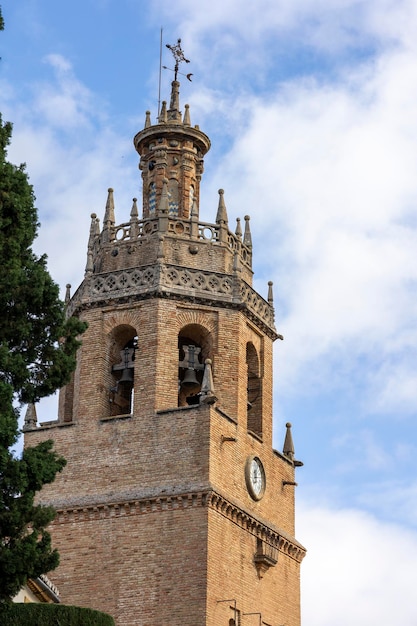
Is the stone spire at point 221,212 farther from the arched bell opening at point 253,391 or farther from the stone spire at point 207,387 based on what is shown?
the stone spire at point 207,387

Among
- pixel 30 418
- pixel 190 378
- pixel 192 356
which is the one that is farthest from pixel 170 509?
pixel 30 418

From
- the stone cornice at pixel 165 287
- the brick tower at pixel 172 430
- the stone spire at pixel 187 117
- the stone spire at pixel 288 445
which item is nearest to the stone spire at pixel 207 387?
the brick tower at pixel 172 430

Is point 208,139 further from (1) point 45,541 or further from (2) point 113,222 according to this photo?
(1) point 45,541

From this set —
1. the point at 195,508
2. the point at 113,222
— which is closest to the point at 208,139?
the point at 113,222

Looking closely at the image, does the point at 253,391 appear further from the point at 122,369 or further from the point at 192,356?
the point at 122,369

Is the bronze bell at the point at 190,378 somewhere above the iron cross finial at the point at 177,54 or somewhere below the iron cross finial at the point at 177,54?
below

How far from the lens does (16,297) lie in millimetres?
27922

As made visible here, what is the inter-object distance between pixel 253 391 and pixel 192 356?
90.2 inches

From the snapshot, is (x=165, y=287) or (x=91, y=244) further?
(x=91, y=244)

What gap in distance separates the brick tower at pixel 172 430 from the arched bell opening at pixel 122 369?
0.15 feet

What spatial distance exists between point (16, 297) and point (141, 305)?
1371 centimetres

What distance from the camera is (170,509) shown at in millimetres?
38875

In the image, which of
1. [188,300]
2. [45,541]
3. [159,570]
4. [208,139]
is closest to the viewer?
[45,541]

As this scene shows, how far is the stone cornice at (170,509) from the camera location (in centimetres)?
3869
